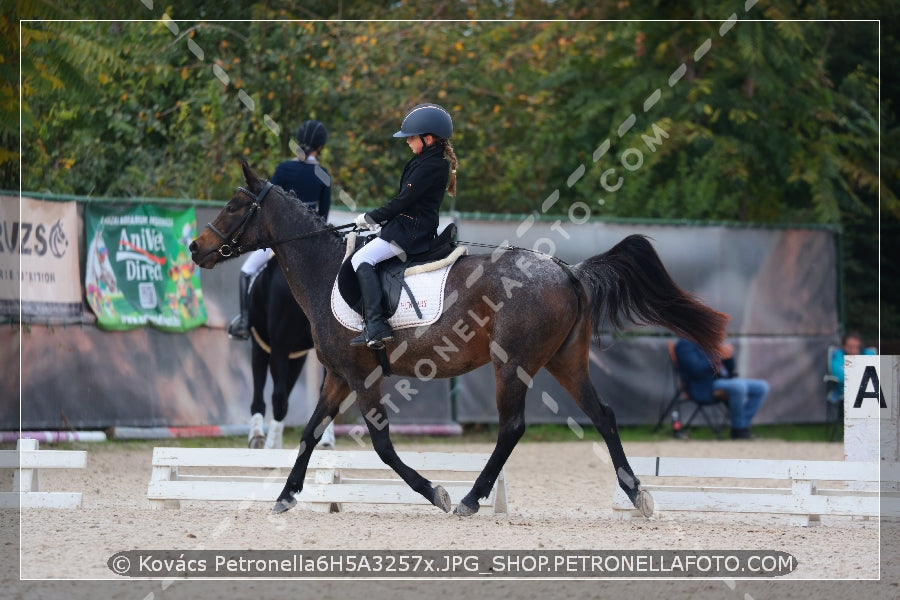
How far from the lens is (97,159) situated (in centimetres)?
1510

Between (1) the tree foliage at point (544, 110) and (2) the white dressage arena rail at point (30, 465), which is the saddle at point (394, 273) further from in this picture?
(1) the tree foliage at point (544, 110)

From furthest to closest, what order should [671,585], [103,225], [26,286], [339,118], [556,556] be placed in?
[339,118] → [103,225] → [26,286] → [556,556] → [671,585]

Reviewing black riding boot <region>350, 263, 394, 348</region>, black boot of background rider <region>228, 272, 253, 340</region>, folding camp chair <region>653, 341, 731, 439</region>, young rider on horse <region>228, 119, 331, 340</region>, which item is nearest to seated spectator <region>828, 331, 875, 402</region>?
folding camp chair <region>653, 341, 731, 439</region>

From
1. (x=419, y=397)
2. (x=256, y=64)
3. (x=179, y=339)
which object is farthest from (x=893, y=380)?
(x=256, y=64)

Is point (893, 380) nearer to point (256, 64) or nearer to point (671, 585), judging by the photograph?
point (671, 585)

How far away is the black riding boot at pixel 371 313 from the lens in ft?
23.3

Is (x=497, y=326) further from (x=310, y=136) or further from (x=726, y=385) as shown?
(x=726, y=385)

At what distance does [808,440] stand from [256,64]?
9018mm

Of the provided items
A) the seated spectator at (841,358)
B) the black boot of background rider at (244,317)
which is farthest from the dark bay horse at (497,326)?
the seated spectator at (841,358)

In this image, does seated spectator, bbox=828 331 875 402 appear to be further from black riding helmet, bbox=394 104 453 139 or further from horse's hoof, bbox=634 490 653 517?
black riding helmet, bbox=394 104 453 139

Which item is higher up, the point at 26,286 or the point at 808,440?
the point at 26,286

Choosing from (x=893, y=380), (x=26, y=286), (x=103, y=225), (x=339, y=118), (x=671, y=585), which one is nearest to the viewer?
(x=671, y=585)

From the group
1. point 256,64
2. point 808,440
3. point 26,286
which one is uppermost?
point 256,64

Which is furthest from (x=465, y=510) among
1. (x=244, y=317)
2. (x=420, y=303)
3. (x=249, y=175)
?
(x=244, y=317)
